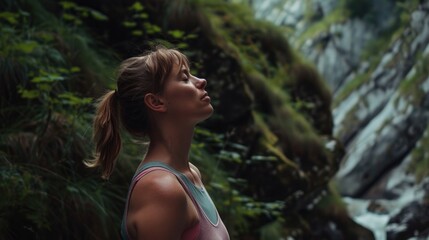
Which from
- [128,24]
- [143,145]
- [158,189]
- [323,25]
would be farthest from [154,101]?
[323,25]

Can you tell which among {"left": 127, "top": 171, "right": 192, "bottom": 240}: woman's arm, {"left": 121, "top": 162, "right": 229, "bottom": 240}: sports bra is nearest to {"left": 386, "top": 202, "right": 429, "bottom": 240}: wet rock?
{"left": 121, "top": 162, "right": 229, "bottom": 240}: sports bra

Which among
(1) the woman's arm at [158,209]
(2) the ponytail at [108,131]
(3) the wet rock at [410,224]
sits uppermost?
(1) the woman's arm at [158,209]

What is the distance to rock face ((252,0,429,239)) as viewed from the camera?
2172cm

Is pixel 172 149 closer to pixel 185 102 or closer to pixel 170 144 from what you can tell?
pixel 170 144

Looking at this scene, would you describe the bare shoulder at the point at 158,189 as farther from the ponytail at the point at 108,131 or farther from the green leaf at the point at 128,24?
the green leaf at the point at 128,24

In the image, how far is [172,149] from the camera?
1861 mm

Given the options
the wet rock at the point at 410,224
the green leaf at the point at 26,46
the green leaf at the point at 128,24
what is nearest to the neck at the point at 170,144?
the green leaf at the point at 26,46

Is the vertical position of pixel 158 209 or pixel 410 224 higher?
pixel 158 209

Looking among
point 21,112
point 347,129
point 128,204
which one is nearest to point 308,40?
point 347,129

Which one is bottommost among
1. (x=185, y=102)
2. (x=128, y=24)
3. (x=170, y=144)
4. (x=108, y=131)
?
(x=128, y=24)

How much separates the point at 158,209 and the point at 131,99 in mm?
445

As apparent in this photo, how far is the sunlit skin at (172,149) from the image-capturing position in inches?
64.3

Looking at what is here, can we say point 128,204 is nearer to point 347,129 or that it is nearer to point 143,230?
point 143,230

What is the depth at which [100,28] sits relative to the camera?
6.08 meters
